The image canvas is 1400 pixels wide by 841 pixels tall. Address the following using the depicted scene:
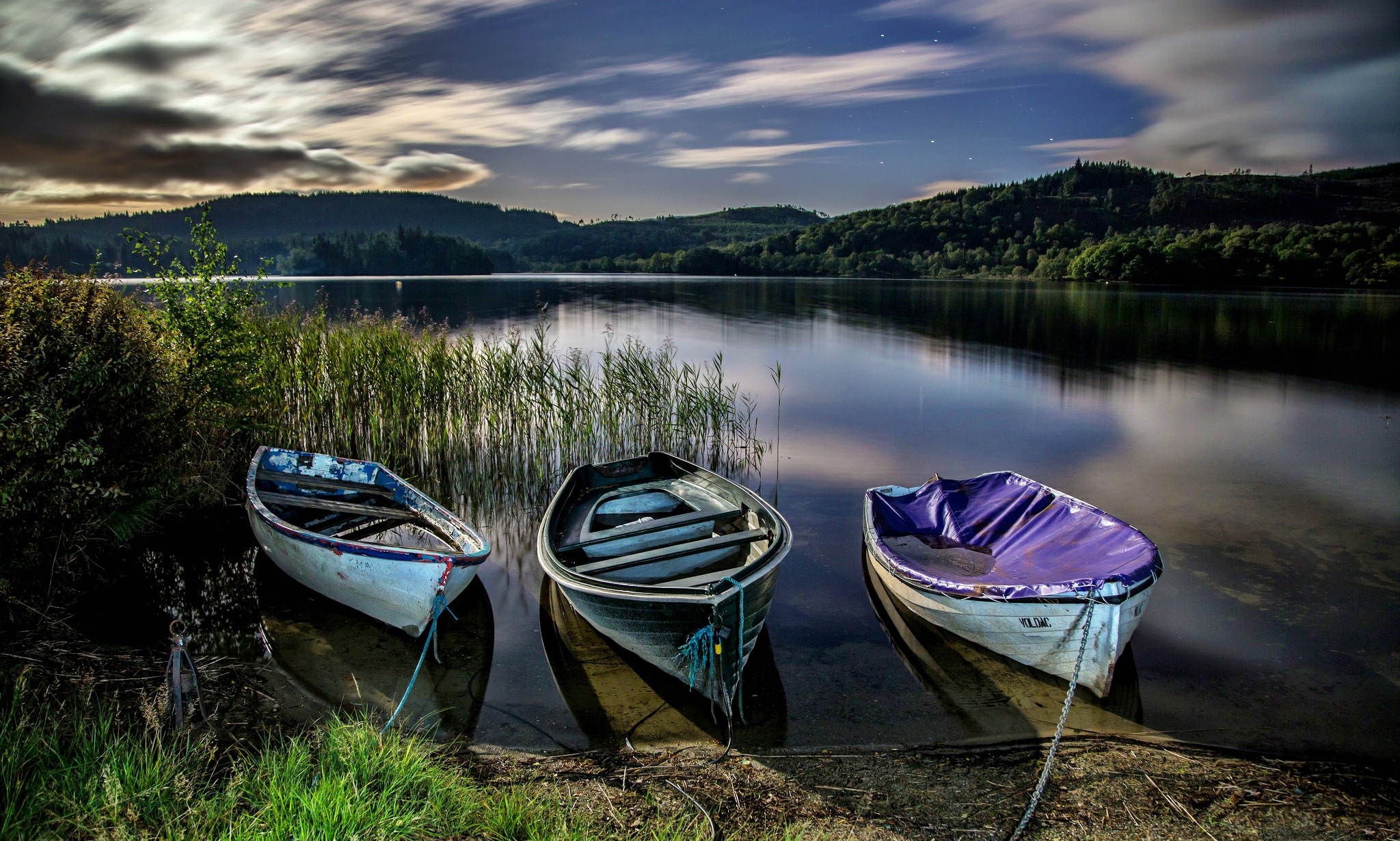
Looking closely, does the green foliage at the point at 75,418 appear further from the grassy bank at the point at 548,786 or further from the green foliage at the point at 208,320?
the grassy bank at the point at 548,786

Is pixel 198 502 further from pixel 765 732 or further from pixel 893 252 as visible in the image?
pixel 893 252

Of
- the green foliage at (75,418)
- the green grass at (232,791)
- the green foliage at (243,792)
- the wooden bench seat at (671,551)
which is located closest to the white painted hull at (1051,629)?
the wooden bench seat at (671,551)

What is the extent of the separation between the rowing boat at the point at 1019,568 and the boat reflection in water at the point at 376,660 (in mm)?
4208

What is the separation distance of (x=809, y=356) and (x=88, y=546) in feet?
80.4

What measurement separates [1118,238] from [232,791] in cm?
11001

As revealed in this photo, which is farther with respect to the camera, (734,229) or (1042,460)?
(734,229)

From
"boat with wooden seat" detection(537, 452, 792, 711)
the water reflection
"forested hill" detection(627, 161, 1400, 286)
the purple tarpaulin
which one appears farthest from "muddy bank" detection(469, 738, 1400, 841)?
"forested hill" detection(627, 161, 1400, 286)

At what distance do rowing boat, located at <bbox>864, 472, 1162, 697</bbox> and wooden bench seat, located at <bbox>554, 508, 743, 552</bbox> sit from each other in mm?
1804

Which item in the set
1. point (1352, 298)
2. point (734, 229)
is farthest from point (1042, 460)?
point (734, 229)

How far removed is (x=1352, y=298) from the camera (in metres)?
54.8

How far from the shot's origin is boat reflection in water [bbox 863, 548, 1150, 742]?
5629mm

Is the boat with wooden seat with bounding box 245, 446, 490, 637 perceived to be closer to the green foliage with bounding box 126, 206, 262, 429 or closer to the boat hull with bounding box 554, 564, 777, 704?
the green foliage with bounding box 126, 206, 262, 429

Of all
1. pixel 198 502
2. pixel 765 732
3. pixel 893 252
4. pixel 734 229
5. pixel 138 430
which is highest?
pixel 734 229

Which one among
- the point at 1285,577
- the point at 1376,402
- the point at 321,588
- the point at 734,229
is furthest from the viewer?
the point at 734,229
